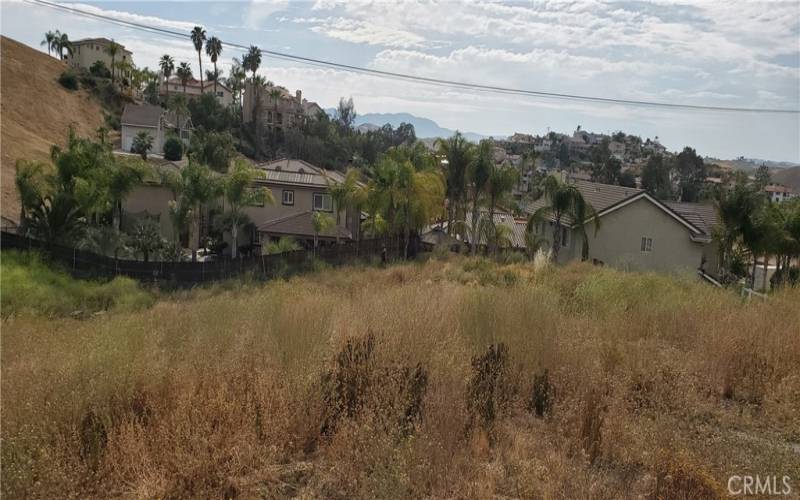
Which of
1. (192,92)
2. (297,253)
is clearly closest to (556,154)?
(192,92)

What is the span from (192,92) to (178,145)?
41135mm

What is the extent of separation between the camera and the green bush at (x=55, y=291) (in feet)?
45.3

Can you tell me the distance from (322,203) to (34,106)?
145ft

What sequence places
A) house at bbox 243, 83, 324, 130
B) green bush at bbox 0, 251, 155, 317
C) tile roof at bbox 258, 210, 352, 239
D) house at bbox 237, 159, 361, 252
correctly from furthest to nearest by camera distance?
house at bbox 243, 83, 324, 130 → house at bbox 237, 159, 361, 252 → tile roof at bbox 258, 210, 352, 239 → green bush at bbox 0, 251, 155, 317

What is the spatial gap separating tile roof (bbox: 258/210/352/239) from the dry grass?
21953 millimetres

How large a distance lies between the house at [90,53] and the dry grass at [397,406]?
88797mm

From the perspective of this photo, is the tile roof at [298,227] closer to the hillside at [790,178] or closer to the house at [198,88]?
the house at [198,88]

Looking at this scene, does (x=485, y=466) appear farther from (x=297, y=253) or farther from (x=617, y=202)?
(x=617, y=202)

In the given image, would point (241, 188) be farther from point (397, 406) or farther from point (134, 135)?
point (134, 135)

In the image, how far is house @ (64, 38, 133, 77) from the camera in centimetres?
8012

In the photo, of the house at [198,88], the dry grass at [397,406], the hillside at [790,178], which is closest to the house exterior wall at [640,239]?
the dry grass at [397,406]

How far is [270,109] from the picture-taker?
76688 millimetres

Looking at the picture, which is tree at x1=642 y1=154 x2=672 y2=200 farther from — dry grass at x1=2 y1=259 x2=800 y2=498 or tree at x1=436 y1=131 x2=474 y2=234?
dry grass at x1=2 y1=259 x2=800 y2=498

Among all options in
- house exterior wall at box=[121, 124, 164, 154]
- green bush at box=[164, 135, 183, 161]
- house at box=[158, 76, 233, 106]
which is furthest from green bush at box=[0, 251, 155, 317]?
house at box=[158, 76, 233, 106]
